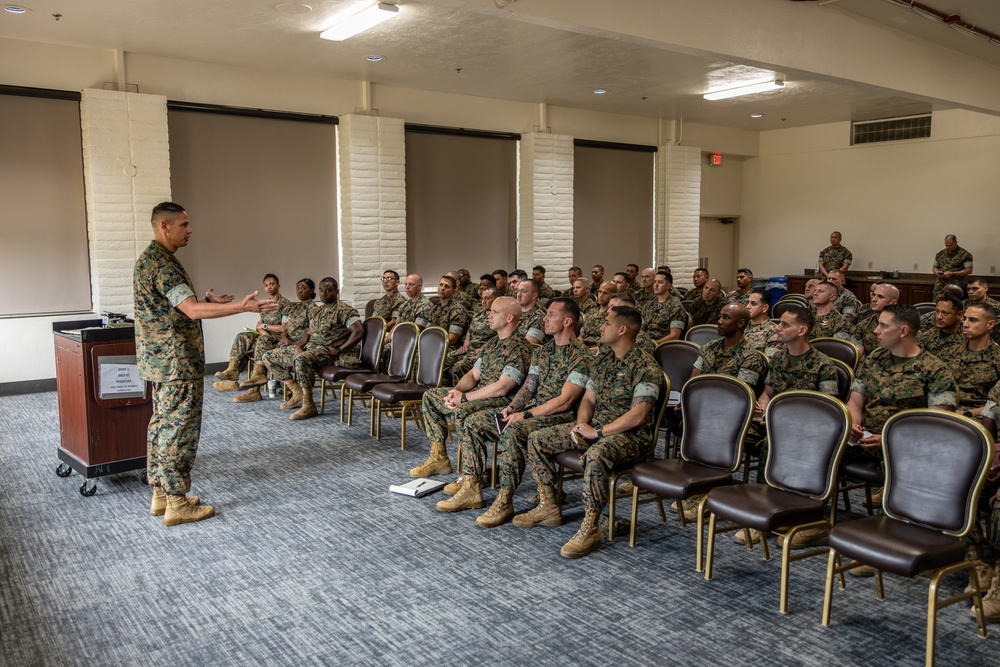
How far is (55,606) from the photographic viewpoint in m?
3.41

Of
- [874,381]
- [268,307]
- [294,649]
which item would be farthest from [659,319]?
[294,649]

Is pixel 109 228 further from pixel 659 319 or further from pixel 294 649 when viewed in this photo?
pixel 294 649

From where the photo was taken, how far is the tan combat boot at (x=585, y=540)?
154 inches

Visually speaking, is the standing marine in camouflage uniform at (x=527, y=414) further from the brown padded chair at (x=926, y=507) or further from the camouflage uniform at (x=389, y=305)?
the camouflage uniform at (x=389, y=305)

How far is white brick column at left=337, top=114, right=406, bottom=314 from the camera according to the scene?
9633mm

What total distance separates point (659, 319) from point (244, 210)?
5040mm

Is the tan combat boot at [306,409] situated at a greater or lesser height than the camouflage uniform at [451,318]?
lesser

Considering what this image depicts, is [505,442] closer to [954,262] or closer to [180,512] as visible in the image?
[180,512]

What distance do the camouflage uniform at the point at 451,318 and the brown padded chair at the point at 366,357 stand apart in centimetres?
52

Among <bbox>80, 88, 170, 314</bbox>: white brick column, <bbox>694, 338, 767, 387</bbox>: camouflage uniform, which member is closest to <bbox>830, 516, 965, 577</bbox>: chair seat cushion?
<bbox>694, 338, 767, 387</bbox>: camouflage uniform

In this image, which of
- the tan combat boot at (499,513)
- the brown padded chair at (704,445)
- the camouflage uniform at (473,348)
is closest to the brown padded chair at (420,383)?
the camouflage uniform at (473,348)

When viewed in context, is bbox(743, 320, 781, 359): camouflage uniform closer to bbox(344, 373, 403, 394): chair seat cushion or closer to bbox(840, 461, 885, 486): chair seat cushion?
bbox(840, 461, 885, 486): chair seat cushion

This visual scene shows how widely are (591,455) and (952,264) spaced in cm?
978

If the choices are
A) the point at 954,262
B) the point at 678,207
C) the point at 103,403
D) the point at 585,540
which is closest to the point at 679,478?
the point at 585,540
